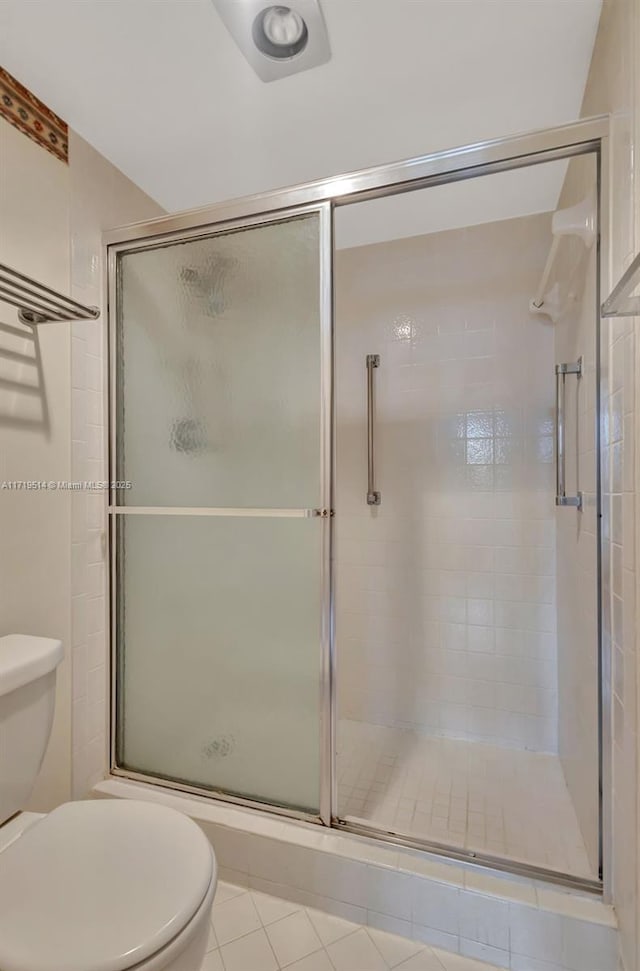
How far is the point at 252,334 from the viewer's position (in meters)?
1.47

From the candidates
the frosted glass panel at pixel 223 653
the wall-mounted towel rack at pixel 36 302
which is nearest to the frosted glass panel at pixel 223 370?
the frosted glass panel at pixel 223 653

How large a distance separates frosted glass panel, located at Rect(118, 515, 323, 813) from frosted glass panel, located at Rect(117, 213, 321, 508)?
14cm

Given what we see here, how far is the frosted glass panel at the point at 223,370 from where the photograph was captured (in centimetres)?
140

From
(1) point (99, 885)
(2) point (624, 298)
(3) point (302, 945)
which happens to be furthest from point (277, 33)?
(3) point (302, 945)

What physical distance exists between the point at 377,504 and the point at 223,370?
1.07m

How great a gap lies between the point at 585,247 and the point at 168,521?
158 cm

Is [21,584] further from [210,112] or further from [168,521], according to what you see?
[210,112]

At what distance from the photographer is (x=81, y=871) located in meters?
0.92

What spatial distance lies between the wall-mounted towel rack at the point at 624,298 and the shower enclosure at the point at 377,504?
17.0 inches

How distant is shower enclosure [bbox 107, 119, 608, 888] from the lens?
4.52 feet

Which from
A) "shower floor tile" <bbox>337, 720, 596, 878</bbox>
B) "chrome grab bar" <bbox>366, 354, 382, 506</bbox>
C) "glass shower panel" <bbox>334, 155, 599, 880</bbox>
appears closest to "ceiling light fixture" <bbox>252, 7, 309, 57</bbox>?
"glass shower panel" <bbox>334, 155, 599, 880</bbox>

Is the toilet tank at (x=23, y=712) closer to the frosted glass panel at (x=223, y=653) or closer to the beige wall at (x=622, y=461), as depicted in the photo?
the frosted glass panel at (x=223, y=653)

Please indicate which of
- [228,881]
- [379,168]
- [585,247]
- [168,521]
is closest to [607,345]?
[585,247]

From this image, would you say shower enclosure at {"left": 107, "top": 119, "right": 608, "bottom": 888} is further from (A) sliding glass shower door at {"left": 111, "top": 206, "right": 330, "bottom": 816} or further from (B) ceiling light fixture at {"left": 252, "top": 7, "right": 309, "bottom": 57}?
(B) ceiling light fixture at {"left": 252, "top": 7, "right": 309, "bottom": 57}
